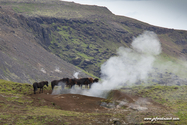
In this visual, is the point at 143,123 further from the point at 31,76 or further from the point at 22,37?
the point at 22,37

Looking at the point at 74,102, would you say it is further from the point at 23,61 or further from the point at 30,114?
the point at 23,61

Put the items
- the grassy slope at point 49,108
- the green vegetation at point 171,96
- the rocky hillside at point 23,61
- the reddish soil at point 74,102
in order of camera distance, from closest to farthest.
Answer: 1. the grassy slope at point 49,108
2. the green vegetation at point 171,96
3. the reddish soil at point 74,102
4. the rocky hillside at point 23,61

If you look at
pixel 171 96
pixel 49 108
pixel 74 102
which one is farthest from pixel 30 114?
pixel 171 96

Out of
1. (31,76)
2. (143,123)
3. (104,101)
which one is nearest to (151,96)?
(104,101)

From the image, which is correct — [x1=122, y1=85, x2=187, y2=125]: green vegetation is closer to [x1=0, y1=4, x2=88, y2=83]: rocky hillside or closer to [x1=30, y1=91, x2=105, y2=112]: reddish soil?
[x1=30, y1=91, x2=105, y2=112]: reddish soil

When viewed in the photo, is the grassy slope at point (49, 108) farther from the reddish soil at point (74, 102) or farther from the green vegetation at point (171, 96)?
the reddish soil at point (74, 102)

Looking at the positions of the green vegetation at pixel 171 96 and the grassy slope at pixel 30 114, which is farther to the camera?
the green vegetation at pixel 171 96

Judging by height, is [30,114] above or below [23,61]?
above

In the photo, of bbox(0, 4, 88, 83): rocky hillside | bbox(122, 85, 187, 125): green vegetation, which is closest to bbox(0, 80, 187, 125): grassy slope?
bbox(122, 85, 187, 125): green vegetation

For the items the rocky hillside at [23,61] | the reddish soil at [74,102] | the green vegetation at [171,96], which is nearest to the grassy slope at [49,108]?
the green vegetation at [171,96]

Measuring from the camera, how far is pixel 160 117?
111 feet

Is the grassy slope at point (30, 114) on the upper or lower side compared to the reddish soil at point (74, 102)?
upper

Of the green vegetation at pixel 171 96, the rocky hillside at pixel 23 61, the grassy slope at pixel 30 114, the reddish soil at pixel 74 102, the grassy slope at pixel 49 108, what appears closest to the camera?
the grassy slope at pixel 30 114

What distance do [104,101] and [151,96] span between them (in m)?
13.8
